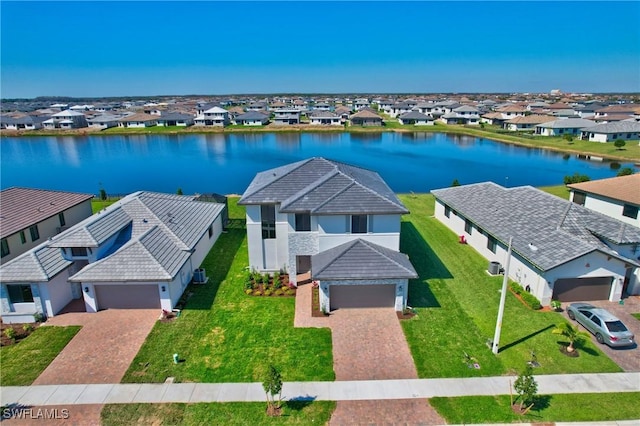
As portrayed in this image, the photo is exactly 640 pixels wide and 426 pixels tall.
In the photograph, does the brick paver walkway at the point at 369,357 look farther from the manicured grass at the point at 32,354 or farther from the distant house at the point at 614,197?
the distant house at the point at 614,197

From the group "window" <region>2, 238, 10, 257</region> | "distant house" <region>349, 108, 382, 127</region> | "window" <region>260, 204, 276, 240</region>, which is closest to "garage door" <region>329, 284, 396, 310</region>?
"window" <region>260, 204, 276, 240</region>

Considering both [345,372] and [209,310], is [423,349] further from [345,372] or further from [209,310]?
[209,310]

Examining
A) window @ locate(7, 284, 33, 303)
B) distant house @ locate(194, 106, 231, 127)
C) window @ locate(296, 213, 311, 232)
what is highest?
distant house @ locate(194, 106, 231, 127)

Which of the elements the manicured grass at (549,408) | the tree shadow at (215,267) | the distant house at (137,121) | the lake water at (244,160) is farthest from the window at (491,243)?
the distant house at (137,121)

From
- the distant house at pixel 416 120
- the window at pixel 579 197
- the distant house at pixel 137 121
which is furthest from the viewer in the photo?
the distant house at pixel 416 120

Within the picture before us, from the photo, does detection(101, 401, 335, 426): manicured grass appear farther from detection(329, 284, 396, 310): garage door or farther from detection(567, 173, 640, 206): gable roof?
detection(567, 173, 640, 206): gable roof

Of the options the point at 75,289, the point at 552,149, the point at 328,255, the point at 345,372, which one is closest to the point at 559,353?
the point at 345,372
